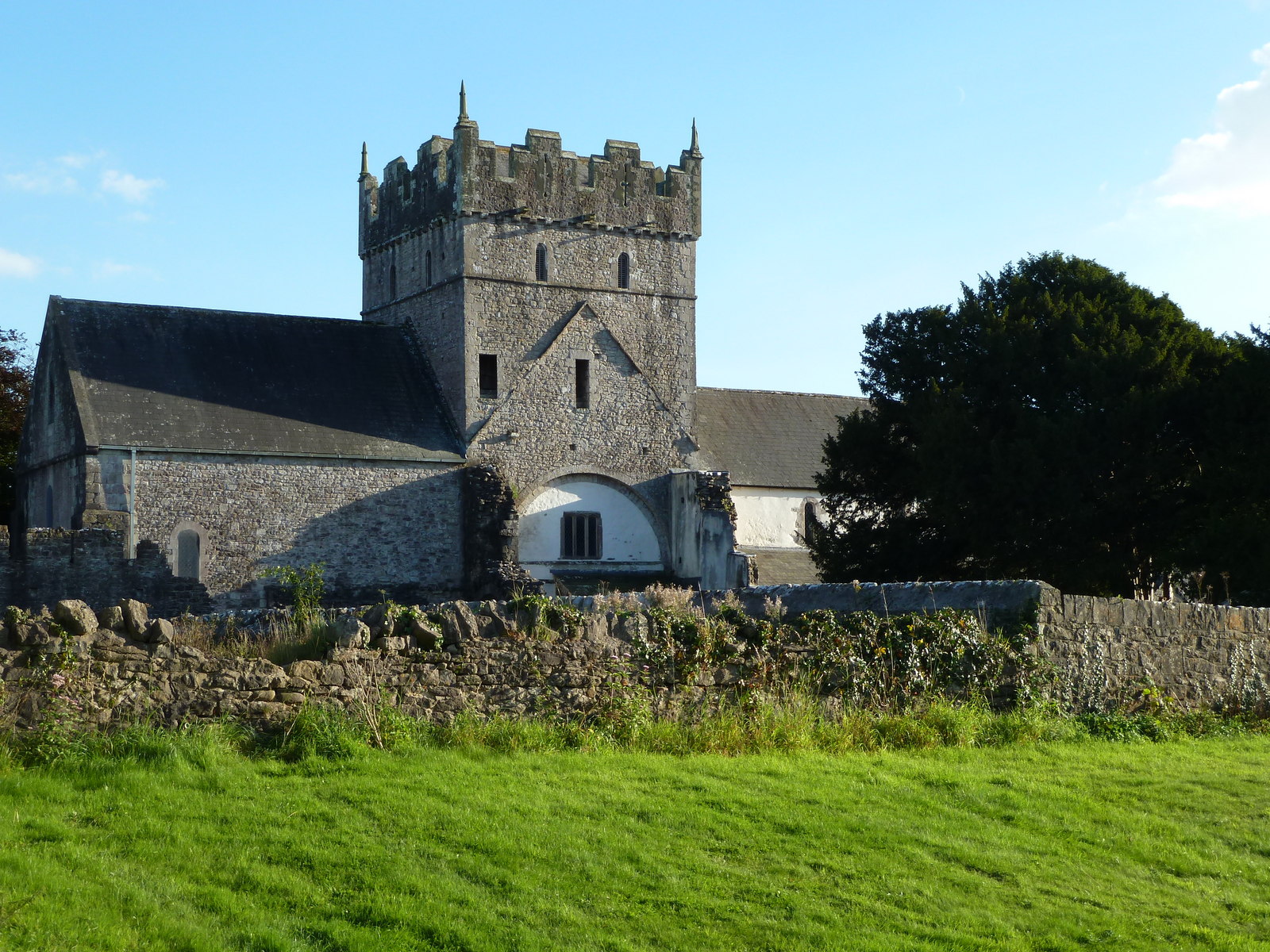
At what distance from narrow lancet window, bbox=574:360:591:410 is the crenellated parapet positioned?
11.5 feet

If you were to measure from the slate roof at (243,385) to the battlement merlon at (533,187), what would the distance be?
3.77 m

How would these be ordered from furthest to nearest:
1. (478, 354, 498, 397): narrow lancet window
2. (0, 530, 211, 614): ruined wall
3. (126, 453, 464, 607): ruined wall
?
(478, 354, 498, 397): narrow lancet window < (126, 453, 464, 607): ruined wall < (0, 530, 211, 614): ruined wall

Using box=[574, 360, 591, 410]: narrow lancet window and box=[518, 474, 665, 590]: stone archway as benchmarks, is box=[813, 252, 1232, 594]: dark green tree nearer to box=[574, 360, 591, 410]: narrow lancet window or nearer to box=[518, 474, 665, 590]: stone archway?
box=[518, 474, 665, 590]: stone archway

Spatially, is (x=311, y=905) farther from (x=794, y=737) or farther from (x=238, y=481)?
(x=238, y=481)

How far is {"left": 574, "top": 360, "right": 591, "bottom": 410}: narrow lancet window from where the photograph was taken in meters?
34.0

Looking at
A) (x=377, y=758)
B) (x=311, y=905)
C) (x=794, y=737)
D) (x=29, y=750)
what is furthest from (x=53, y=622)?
(x=794, y=737)

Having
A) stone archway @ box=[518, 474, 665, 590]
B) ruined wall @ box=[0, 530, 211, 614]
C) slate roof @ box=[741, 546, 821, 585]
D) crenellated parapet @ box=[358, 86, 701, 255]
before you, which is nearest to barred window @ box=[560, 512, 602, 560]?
stone archway @ box=[518, 474, 665, 590]

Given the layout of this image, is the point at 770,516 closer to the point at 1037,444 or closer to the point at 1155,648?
the point at 1037,444

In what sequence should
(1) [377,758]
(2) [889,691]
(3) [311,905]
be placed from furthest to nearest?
(2) [889,691]
(1) [377,758]
(3) [311,905]

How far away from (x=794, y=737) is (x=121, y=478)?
21.1 meters

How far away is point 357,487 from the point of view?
31047 millimetres

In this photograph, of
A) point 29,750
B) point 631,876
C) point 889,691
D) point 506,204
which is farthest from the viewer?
point 506,204

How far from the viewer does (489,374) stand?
110ft

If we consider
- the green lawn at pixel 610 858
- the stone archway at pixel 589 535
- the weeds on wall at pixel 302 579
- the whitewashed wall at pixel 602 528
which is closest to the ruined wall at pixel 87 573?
the weeds on wall at pixel 302 579
